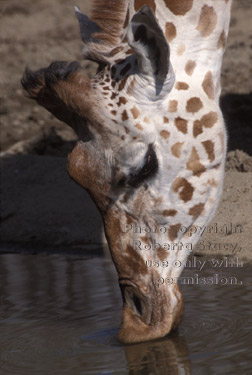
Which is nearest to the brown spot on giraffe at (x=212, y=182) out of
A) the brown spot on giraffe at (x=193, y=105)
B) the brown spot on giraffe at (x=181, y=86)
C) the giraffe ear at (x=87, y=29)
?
the brown spot on giraffe at (x=193, y=105)

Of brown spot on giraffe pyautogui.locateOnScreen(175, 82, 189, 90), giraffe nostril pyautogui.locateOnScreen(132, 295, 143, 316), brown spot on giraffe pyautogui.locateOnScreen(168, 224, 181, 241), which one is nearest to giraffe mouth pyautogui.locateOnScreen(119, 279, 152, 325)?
giraffe nostril pyautogui.locateOnScreen(132, 295, 143, 316)

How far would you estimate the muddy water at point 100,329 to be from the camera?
3.50m

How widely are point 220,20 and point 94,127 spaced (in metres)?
0.74

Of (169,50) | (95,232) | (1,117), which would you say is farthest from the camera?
(1,117)

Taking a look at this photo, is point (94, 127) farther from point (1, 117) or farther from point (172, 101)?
point (1, 117)

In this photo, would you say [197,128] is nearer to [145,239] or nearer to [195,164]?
[195,164]

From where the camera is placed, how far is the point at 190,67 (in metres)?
3.59

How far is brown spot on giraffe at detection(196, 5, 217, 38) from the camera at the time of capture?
3.66 metres

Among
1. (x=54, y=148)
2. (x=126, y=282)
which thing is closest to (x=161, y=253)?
(x=126, y=282)

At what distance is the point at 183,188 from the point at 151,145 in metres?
0.24

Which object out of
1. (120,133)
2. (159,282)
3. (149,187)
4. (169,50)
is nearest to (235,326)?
(159,282)

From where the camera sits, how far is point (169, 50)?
10.9ft

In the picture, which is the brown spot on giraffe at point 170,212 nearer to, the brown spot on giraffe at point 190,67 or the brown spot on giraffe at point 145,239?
the brown spot on giraffe at point 145,239

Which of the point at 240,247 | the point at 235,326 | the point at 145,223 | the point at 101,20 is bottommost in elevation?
the point at 240,247
